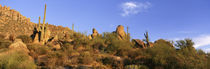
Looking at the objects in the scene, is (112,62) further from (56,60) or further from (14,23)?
(14,23)

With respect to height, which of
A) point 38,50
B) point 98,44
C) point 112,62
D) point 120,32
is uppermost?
point 120,32

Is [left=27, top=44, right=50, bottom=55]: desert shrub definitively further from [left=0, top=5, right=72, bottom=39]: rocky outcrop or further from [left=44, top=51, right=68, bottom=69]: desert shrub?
[left=0, top=5, right=72, bottom=39]: rocky outcrop

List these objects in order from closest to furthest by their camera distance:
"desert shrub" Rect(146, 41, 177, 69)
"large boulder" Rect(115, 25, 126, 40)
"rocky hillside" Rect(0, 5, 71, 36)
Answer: "desert shrub" Rect(146, 41, 177, 69) → "large boulder" Rect(115, 25, 126, 40) → "rocky hillside" Rect(0, 5, 71, 36)

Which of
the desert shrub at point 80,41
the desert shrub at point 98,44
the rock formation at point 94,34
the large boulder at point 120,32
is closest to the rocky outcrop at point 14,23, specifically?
the rock formation at point 94,34

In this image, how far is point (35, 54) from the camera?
1424 cm

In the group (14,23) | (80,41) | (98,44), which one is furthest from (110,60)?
(14,23)

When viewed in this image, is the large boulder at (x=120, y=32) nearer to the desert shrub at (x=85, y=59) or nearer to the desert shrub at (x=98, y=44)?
the desert shrub at (x=98, y=44)

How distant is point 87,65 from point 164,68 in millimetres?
5389

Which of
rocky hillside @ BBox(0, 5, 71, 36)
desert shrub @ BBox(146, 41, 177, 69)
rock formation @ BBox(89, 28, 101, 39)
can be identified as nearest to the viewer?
desert shrub @ BBox(146, 41, 177, 69)

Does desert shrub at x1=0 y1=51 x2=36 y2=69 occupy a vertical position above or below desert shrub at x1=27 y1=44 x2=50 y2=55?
below

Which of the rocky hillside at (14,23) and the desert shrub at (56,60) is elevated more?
the rocky hillside at (14,23)

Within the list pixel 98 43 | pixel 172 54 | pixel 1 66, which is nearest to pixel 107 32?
pixel 98 43

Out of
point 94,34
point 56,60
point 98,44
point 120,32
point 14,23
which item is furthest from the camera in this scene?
point 14,23

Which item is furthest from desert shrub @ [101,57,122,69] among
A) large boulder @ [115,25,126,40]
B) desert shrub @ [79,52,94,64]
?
large boulder @ [115,25,126,40]
